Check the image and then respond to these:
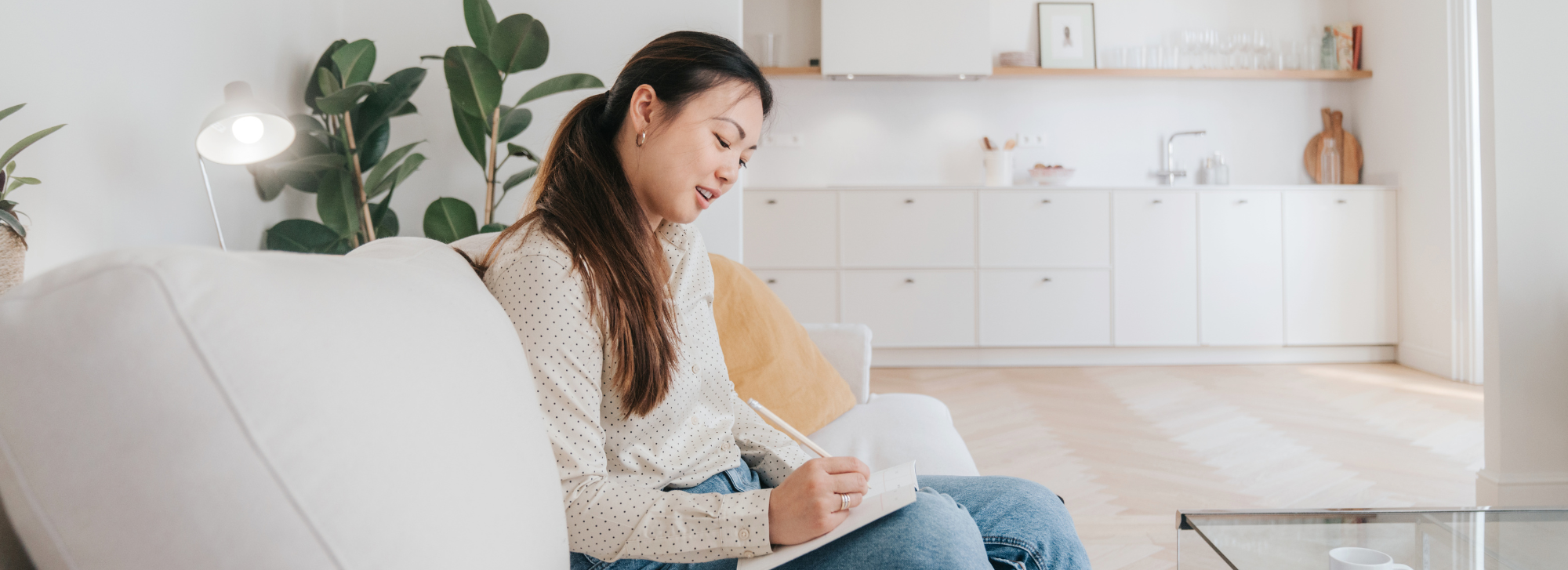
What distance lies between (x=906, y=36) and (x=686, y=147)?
3917 mm

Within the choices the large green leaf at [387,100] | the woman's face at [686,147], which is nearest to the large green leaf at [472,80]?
the large green leaf at [387,100]

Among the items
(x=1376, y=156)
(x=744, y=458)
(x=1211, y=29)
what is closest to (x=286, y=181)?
(x=744, y=458)

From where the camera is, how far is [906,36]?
463cm

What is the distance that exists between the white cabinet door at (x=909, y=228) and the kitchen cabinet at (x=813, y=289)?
146 mm

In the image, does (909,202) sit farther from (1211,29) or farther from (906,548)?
(906,548)

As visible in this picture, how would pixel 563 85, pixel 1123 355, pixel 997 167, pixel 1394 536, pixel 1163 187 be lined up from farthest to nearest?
pixel 997 167
pixel 1123 355
pixel 1163 187
pixel 563 85
pixel 1394 536

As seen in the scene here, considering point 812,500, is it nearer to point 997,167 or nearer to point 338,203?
point 338,203

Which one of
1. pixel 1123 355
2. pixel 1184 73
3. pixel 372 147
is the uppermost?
pixel 1184 73

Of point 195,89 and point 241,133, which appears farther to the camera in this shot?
point 195,89

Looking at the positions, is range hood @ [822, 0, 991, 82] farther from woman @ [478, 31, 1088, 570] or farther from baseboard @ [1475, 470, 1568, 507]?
woman @ [478, 31, 1088, 570]

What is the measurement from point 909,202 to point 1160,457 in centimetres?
213

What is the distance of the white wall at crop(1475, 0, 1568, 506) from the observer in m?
2.07

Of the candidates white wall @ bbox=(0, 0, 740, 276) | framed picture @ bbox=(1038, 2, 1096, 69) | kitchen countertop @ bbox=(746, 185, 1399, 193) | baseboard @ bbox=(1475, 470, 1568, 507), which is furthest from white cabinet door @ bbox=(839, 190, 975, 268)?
baseboard @ bbox=(1475, 470, 1568, 507)

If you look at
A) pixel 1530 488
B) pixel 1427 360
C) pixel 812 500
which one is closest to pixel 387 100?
pixel 812 500
